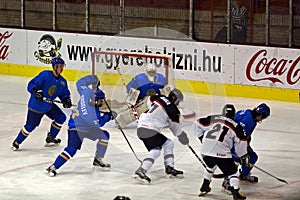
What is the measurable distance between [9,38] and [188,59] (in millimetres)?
3419

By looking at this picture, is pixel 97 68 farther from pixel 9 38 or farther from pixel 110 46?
pixel 9 38

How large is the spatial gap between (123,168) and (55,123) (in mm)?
1365

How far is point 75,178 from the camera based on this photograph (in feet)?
32.8

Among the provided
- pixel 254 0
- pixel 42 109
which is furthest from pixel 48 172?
pixel 254 0

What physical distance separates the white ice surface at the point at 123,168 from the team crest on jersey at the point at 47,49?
272cm

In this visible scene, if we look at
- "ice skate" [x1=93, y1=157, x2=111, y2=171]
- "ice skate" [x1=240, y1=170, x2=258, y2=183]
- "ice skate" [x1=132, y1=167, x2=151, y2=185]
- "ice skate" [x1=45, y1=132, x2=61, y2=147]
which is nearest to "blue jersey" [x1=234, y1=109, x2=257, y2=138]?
"ice skate" [x1=240, y1=170, x2=258, y2=183]

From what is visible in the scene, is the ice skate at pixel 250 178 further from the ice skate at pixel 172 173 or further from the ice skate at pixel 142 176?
the ice skate at pixel 142 176

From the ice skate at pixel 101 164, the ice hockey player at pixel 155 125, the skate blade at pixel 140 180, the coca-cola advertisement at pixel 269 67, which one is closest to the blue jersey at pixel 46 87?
the ice skate at pixel 101 164

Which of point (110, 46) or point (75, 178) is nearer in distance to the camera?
point (75, 178)

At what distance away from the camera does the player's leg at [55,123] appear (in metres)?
11.3

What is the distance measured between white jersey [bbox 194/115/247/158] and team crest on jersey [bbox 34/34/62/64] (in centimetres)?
720

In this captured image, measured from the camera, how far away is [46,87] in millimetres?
11055

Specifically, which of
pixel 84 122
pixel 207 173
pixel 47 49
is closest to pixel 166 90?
pixel 84 122

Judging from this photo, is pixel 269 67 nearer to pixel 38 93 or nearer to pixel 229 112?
pixel 38 93
